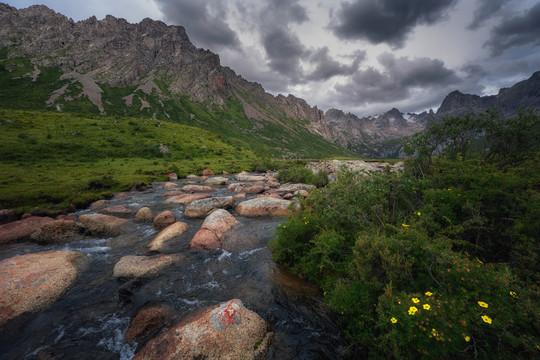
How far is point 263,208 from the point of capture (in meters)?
18.6

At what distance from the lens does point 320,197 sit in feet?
36.8

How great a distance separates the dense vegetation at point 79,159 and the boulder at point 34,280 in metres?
11.9

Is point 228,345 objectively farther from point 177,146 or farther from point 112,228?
point 177,146

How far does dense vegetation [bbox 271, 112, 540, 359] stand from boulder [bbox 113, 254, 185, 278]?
6.14 meters

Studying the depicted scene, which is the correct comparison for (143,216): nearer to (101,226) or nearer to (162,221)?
(162,221)

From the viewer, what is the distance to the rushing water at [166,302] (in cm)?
663

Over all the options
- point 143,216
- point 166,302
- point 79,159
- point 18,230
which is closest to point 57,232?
point 18,230

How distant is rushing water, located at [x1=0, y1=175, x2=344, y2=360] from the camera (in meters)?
6.63

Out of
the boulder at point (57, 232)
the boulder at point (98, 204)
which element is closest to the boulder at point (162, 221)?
the boulder at point (57, 232)

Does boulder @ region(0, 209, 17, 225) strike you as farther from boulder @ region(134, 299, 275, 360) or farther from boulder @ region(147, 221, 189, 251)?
boulder @ region(134, 299, 275, 360)

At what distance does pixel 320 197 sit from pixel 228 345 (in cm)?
775

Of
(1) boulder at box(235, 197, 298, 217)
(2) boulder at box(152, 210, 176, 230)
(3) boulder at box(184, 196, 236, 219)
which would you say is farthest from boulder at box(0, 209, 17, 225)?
(1) boulder at box(235, 197, 298, 217)

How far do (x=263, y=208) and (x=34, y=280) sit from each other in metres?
14.0

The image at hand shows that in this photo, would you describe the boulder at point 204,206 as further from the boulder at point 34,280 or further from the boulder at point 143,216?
the boulder at point 34,280
